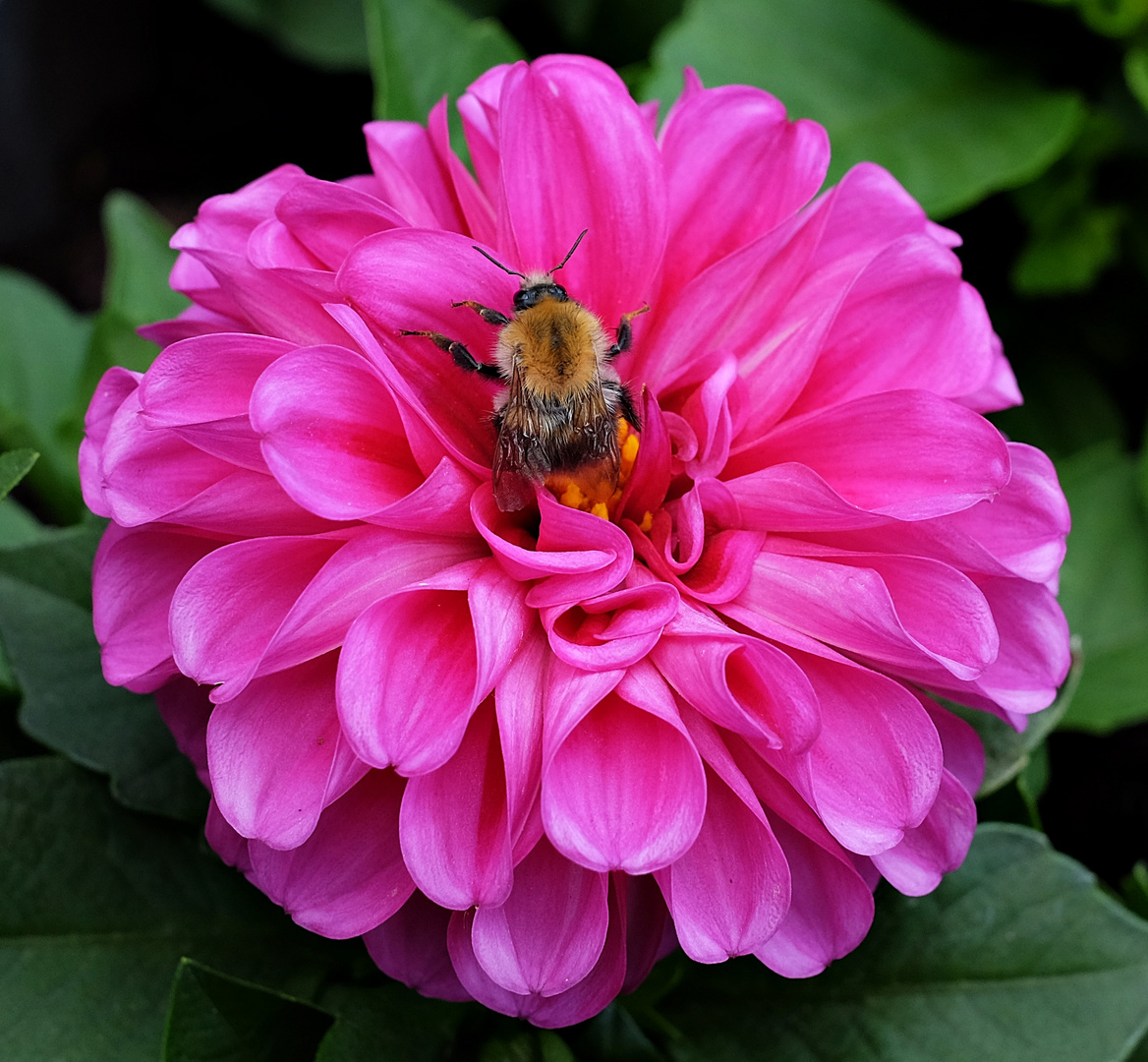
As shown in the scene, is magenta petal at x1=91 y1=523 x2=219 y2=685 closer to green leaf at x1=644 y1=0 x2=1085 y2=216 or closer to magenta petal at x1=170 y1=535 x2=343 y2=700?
magenta petal at x1=170 y1=535 x2=343 y2=700

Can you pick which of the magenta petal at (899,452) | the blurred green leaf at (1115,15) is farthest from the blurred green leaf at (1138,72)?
the magenta petal at (899,452)

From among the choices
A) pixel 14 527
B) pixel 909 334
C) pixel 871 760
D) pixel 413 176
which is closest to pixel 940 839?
pixel 871 760

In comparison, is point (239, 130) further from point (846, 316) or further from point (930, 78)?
point (846, 316)

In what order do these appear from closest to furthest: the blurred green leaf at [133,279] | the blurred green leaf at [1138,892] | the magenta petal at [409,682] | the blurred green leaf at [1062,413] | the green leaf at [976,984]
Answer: the magenta petal at [409,682] < the green leaf at [976,984] < the blurred green leaf at [1138,892] < the blurred green leaf at [133,279] < the blurred green leaf at [1062,413]

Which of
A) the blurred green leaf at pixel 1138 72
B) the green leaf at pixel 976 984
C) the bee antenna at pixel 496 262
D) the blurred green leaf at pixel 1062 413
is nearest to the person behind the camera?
the bee antenna at pixel 496 262

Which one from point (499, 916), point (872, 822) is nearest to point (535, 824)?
point (499, 916)

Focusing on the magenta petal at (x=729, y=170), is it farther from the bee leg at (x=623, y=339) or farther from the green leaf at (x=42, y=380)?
the green leaf at (x=42, y=380)
